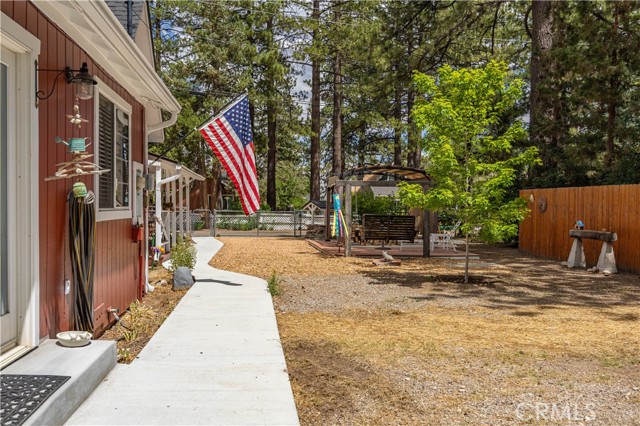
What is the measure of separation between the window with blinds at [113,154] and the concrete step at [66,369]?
1923mm

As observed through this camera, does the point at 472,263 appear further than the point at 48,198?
Yes

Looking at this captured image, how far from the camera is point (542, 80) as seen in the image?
1666 cm

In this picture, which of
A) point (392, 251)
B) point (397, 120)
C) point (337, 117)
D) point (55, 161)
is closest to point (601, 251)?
point (392, 251)

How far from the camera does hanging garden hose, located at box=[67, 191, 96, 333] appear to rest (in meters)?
4.39

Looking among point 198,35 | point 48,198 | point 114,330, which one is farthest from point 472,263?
point 198,35

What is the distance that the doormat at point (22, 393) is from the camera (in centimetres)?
270

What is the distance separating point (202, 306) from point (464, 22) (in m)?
17.6

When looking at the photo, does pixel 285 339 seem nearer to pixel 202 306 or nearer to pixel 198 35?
pixel 202 306

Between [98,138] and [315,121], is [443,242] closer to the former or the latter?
[98,138]

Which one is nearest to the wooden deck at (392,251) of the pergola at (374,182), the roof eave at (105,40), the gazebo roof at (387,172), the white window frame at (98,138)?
the pergola at (374,182)

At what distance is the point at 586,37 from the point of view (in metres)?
14.6

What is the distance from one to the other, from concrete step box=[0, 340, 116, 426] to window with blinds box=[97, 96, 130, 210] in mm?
1923

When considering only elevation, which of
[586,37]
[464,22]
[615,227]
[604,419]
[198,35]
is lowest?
[604,419]

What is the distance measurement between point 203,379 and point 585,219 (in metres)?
11.3
